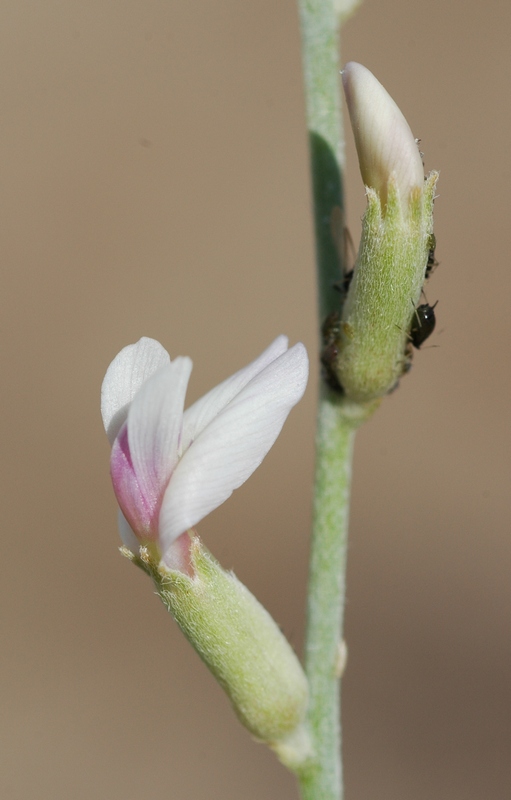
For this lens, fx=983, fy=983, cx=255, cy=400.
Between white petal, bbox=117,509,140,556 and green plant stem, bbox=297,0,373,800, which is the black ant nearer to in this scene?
green plant stem, bbox=297,0,373,800

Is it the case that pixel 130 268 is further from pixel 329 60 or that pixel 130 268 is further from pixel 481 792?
pixel 329 60

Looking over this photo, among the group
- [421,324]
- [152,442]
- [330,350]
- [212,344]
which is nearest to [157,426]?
[152,442]

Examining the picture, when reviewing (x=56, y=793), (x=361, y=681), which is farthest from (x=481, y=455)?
(x=56, y=793)

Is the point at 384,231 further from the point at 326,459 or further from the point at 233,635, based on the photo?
the point at 233,635

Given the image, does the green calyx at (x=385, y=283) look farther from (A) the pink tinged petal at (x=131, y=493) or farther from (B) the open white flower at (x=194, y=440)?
(A) the pink tinged petal at (x=131, y=493)

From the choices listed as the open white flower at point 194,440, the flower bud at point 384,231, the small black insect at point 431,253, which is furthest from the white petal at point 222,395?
the small black insect at point 431,253

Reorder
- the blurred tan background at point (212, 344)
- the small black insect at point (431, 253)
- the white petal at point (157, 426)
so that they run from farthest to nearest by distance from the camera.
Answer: the blurred tan background at point (212, 344)
the small black insect at point (431, 253)
the white petal at point (157, 426)
